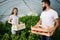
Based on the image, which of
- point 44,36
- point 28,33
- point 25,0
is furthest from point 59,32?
point 44,36

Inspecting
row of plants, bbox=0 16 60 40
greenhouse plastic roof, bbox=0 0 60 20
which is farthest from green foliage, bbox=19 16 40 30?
greenhouse plastic roof, bbox=0 0 60 20

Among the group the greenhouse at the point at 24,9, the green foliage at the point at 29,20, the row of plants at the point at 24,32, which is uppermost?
the greenhouse at the point at 24,9

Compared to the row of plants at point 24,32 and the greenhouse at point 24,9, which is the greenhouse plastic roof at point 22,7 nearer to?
the greenhouse at point 24,9

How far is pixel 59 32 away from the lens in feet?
25.3

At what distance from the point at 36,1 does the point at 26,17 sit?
0.61m

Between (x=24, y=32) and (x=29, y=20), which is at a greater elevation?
(x=29, y=20)

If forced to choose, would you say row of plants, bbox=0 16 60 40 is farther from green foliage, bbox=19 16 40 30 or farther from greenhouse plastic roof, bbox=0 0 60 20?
greenhouse plastic roof, bbox=0 0 60 20

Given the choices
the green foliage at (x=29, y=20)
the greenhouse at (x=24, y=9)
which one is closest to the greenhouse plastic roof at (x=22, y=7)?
the greenhouse at (x=24, y=9)

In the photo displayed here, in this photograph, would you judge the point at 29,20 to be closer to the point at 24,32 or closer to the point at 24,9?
the point at 24,9

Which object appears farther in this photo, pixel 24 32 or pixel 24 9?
pixel 24 9

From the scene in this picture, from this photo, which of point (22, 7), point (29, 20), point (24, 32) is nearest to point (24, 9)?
point (22, 7)

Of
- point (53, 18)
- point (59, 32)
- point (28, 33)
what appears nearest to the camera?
point (53, 18)

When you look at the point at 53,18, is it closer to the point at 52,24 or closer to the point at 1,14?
the point at 52,24

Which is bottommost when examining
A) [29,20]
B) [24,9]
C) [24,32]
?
[24,32]
